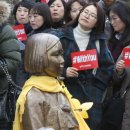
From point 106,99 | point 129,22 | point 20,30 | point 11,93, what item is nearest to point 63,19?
point 20,30

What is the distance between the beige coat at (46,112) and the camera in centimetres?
317

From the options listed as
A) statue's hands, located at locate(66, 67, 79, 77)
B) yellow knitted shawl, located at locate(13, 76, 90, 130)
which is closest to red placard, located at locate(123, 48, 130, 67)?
statue's hands, located at locate(66, 67, 79, 77)

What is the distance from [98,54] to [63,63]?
182cm

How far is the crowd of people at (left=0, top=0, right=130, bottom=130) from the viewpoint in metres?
3.26

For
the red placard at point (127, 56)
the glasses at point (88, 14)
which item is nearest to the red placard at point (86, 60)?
the red placard at point (127, 56)

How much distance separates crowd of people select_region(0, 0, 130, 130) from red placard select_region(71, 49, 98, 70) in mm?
11

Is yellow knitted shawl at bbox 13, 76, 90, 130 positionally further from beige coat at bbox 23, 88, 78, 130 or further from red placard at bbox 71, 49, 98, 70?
red placard at bbox 71, 49, 98, 70

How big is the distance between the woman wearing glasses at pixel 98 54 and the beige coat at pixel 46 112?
1.76m

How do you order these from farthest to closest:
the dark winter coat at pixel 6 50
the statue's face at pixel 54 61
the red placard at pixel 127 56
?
the red placard at pixel 127 56 < the dark winter coat at pixel 6 50 < the statue's face at pixel 54 61

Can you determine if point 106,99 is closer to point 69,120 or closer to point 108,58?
point 108,58

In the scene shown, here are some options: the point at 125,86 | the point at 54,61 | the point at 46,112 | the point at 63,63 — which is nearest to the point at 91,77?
the point at 125,86

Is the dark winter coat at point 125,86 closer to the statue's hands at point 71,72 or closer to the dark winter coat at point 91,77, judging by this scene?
the dark winter coat at point 91,77

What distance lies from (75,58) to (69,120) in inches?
68.1

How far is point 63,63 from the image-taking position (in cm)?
345
